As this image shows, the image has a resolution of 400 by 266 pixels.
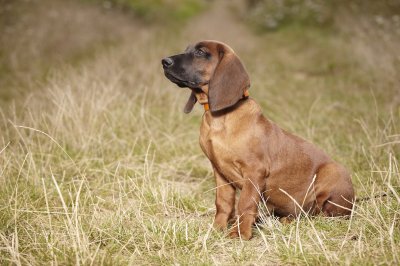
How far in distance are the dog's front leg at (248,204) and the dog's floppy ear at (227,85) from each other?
576 millimetres

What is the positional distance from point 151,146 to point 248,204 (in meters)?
2.32

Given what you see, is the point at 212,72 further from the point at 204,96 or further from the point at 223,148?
the point at 223,148

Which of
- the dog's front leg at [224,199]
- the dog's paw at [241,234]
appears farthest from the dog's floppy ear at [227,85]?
the dog's paw at [241,234]

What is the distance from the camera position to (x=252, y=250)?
3.45m

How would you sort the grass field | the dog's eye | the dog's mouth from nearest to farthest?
the grass field → the dog's mouth → the dog's eye

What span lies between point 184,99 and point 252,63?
4.21 metres

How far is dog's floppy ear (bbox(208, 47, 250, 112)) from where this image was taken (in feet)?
12.1

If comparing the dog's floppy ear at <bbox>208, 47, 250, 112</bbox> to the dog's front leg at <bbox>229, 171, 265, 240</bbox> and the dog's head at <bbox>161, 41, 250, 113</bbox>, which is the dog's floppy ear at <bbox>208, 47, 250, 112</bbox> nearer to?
the dog's head at <bbox>161, 41, 250, 113</bbox>

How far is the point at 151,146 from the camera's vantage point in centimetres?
580

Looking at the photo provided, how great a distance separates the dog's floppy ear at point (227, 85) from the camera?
3703 mm

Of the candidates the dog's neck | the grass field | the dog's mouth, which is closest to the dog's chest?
the dog's neck

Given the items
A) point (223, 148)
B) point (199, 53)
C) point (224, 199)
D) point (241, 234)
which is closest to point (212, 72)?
point (199, 53)

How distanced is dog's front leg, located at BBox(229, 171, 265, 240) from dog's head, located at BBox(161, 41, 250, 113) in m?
0.58

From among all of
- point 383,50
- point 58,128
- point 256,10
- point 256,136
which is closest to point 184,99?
point 58,128
